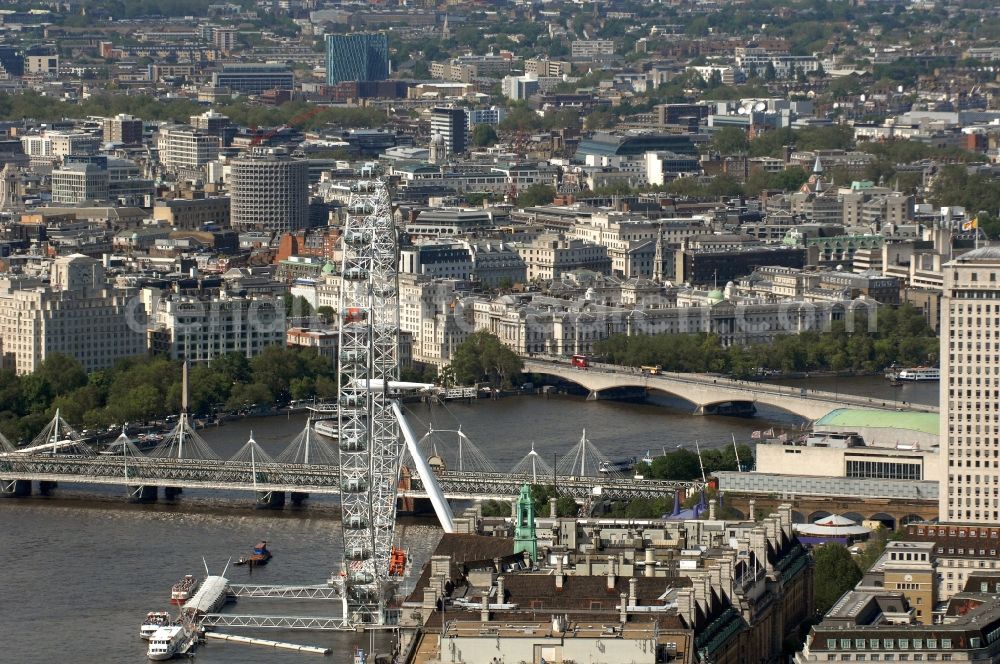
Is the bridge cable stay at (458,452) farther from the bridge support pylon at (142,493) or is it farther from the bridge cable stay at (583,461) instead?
the bridge support pylon at (142,493)

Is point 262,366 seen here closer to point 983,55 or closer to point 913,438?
point 913,438

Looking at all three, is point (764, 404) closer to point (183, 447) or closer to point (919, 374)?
point (919, 374)

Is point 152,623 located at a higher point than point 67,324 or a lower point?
lower

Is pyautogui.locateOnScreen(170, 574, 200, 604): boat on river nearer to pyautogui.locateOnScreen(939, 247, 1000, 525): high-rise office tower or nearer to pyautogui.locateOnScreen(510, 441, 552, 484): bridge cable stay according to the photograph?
pyautogui.locateOnScreen(510, 441, 552, 484): bridge cable stay

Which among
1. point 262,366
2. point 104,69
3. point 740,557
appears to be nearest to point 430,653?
point 740,557

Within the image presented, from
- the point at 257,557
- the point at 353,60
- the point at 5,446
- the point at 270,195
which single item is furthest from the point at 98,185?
the point at 353,60
